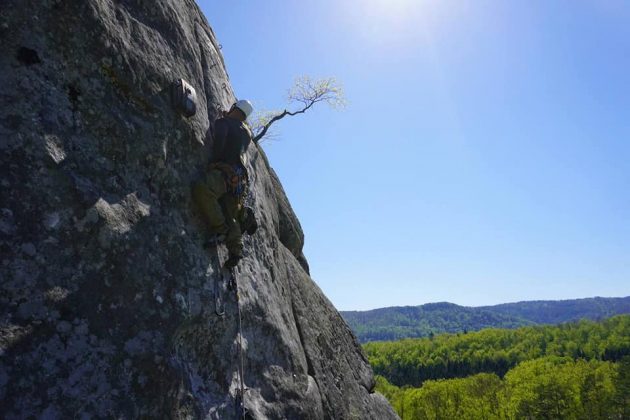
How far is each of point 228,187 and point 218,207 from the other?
0.53 metres

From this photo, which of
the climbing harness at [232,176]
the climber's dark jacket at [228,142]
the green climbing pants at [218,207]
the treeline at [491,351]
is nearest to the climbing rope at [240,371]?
the green climbing pants at [218,207]

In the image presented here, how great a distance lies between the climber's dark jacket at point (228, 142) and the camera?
8711 millimetres

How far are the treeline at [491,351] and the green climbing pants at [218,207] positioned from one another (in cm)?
13493

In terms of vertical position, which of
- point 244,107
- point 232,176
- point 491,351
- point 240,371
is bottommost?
point 240,371

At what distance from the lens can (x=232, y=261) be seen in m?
8.34

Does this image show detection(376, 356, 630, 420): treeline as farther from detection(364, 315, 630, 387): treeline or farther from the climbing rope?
detection(364, 315, 630, 387): treeline

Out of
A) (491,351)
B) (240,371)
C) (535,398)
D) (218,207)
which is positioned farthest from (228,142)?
(491,351)

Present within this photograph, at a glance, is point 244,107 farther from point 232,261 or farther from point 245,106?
point 232,261

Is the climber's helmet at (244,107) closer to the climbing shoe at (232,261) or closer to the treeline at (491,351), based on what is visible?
the climbing shoe at (232,261)

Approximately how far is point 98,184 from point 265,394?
184 inches

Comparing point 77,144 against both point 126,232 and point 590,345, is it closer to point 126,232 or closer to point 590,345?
point 126,232

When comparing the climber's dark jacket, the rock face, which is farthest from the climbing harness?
the rock face

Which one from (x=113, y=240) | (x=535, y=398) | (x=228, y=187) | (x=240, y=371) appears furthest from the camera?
(x=535, y=398)

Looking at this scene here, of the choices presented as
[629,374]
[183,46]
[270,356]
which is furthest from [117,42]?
[629,374]
